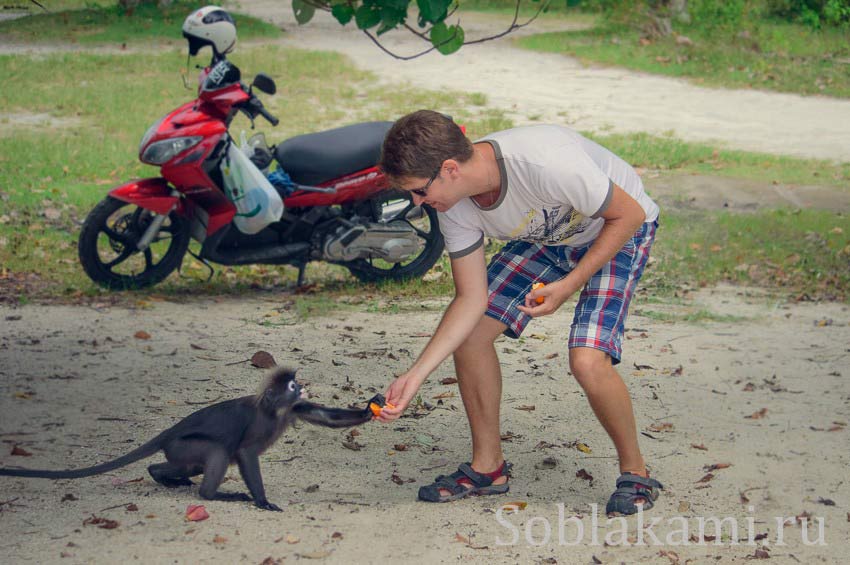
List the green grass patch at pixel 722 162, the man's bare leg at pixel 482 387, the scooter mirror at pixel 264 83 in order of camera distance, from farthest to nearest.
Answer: the green grass patch at pixel 722 162, the scooter mirror at pixel 264 83, the man's bare leg at pixel 482 387

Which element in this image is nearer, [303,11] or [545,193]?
[545,193]

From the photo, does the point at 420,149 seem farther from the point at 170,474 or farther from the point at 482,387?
the point at 170,474

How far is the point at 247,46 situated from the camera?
17812 mm

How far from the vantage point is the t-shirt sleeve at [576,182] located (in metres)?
3.62

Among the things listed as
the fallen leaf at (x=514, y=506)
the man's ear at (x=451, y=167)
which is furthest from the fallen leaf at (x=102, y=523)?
the man's ear at (x=451, y=167)

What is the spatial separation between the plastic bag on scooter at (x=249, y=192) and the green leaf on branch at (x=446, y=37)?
7.38 ft

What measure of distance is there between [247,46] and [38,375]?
1327cm

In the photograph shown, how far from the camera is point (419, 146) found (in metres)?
3.49

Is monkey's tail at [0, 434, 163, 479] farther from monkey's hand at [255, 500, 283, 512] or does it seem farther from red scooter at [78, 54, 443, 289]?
red scooter at [78, 54, 443, 289]

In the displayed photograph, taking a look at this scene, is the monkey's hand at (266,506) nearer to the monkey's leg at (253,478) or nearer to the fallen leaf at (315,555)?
the monkey's leg at (253,478)

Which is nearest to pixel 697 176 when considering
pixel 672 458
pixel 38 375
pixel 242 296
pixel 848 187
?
pixel 848 187

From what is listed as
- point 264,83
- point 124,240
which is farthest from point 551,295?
point 124,240

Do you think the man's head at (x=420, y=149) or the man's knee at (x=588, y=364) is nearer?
the man's head at (x=420, y=149)

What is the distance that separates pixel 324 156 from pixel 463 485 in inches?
131
